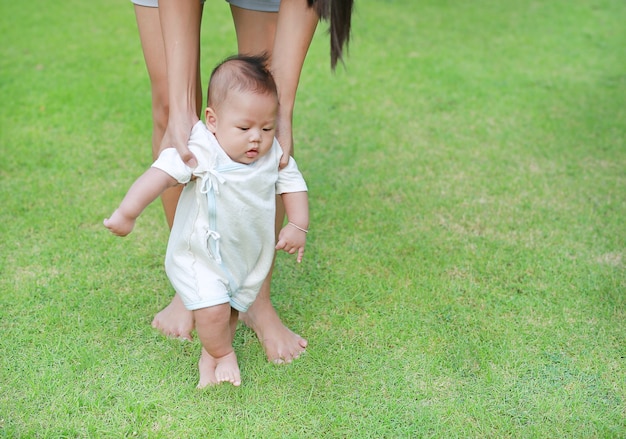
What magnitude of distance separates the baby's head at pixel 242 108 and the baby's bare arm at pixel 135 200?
20 centimetres

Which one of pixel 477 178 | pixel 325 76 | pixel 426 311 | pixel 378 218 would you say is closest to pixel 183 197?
pixel 426 311

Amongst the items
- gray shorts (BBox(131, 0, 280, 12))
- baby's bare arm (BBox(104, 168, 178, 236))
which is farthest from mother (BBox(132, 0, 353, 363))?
baby's bare arm (BBox(104, 168, 178, 236))

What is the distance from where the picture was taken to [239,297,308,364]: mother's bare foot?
2051 millimetres

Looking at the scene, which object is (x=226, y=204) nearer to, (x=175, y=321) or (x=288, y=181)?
(x=288, y=181)

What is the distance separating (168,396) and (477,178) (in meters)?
1.87

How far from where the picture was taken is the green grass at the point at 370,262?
1.86 metres

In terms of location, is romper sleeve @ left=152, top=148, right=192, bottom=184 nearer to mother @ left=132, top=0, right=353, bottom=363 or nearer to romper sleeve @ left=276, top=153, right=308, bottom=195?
mother @ left=132, top=0, right=353, bottom=363

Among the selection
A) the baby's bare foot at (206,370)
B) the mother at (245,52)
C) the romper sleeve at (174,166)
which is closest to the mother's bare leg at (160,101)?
the mother at (245,52)

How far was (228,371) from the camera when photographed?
193 centimetres

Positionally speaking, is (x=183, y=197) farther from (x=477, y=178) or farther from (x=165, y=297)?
(x=477, y=178)

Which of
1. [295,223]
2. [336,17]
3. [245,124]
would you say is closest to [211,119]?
[245,124]

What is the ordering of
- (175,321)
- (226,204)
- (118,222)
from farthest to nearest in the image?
(175,321)
(226,204)
(118,222)

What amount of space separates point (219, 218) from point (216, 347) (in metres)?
0.38

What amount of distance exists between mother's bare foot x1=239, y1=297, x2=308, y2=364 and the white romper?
232mm
